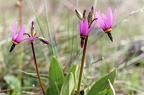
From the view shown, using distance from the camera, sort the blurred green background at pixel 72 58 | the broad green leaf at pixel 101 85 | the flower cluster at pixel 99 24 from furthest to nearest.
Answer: the blurred green background at pixel 72 58 → the broad green leaf at pixel 101 85 → the flower cluster at pixel 99 24

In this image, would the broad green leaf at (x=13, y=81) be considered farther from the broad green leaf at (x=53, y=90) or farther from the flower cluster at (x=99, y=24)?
the flower cluster at (x=99, y=24)

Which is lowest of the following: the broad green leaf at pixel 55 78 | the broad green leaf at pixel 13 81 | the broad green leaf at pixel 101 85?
the broad green leaf at pixel 101 85

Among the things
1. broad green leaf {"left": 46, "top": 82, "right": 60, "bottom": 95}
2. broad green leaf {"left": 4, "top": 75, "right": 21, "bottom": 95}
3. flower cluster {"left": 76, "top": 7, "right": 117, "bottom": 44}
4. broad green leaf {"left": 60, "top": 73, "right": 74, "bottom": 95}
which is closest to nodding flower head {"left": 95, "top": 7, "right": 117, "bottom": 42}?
flower cluster {"left": 76, "top": 7, "right": 117, "bottom": 44}

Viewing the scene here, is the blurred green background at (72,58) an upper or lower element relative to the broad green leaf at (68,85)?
upper

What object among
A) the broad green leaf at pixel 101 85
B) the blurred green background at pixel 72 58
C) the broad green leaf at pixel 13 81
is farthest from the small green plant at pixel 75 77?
the broad green leaf at pixel 13 81

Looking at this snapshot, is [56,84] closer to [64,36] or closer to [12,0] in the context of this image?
[64,36]

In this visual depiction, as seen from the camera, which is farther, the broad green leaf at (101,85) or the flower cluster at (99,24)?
the broad green leaf at (101,85)

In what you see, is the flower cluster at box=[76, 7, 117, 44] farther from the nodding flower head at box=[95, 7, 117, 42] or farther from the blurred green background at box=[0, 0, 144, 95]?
the blurred green background at box=[0, 0, 144, 95]

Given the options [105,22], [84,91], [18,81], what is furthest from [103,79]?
[18,81]

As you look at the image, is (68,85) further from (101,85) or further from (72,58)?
(72,58)

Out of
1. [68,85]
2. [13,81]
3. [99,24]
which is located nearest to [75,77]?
[68,85]
